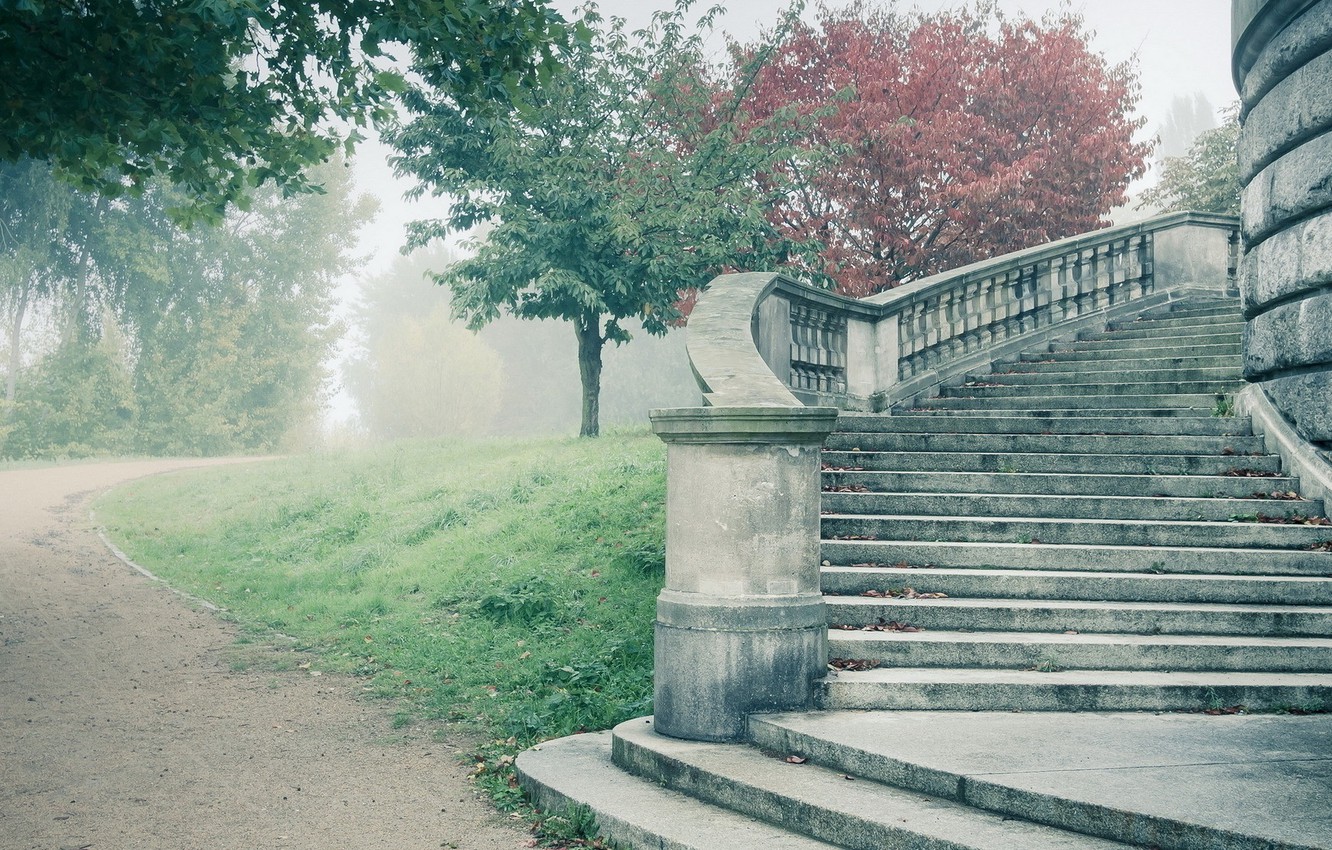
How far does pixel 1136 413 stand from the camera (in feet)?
30.7

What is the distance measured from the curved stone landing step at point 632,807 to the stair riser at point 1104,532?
2590mm

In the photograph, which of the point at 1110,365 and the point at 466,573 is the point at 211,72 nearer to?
the point at 466,573

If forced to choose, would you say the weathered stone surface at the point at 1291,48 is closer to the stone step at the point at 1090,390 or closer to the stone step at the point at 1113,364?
the stone step at the point at 1090,390

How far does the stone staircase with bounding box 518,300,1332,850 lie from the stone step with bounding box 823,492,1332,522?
0.05 ft

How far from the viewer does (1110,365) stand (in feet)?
35.7

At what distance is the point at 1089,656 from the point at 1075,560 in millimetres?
1114

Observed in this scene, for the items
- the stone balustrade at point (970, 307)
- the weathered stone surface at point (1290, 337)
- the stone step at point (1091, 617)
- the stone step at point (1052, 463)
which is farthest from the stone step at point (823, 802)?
the weathered stone surface at point (1290, 337)

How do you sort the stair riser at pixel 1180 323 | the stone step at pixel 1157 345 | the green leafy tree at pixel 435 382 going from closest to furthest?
1. the stone step at pixel 1157 345
2. the stair riser at pixel 1180 323
3. the green leafy tree at pixel 435 382

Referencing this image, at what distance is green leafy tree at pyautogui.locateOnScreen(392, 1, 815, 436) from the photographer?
58.0 feet

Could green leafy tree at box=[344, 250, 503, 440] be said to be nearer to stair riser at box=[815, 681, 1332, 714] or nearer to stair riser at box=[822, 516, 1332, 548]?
stair riser at box=[822, 516, 1332, 548]

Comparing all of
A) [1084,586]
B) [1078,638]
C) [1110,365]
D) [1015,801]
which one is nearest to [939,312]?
[1110,365]

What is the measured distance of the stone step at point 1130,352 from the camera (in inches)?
414

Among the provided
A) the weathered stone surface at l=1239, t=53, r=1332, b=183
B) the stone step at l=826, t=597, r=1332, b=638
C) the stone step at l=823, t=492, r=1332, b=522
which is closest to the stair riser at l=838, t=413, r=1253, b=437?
the stone step at l=823, t=492, r=1332, b=522

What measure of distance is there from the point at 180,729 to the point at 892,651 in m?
4.54
